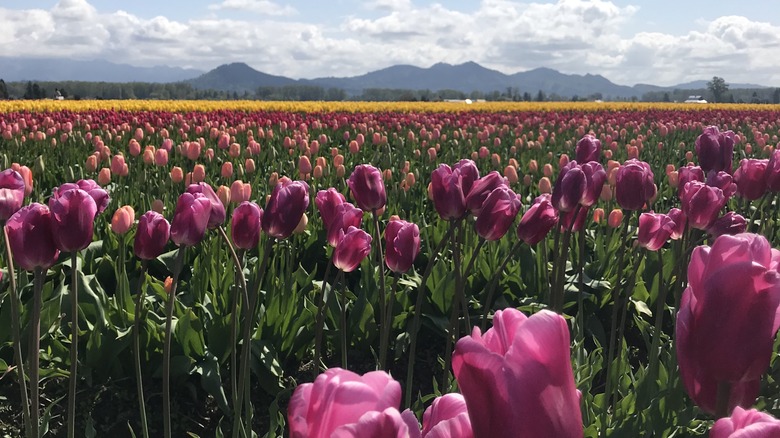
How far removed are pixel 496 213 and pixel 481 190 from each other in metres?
0.10

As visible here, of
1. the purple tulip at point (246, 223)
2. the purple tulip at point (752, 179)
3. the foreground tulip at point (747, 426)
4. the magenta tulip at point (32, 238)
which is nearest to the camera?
the foreground tulip at point (747, 426)

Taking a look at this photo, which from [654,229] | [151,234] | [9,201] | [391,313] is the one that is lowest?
[391,313]

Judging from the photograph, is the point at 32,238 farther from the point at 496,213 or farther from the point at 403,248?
the point at 496,213

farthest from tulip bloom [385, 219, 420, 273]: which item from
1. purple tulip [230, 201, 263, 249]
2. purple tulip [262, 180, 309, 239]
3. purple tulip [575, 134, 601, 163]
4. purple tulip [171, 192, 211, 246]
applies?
purple tulip [575, 134, 601, 163]

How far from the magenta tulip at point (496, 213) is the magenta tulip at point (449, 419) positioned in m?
1.45

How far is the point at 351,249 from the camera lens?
2.17 metres

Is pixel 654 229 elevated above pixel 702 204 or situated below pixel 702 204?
below

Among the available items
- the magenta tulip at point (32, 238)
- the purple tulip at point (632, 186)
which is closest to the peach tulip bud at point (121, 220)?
the magenta tulip at point (32, 238)

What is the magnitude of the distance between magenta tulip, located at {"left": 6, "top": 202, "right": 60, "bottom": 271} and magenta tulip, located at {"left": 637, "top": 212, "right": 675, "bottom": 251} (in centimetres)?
209

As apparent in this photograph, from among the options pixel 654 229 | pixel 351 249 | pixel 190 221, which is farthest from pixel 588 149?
pixel 190 221

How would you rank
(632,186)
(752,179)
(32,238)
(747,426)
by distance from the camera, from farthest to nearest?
1. (752,179)
2. (632,186)
3. (32,238)
4. (747,426)

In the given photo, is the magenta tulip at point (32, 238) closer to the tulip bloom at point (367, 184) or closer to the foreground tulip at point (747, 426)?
the tulip bloom at point (367, 184)

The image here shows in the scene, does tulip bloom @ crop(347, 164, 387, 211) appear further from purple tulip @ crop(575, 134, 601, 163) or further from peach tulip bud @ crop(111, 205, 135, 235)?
purple tulip @ crop(575, 134, 601, 163)

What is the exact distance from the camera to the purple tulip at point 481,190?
2.17 meters
